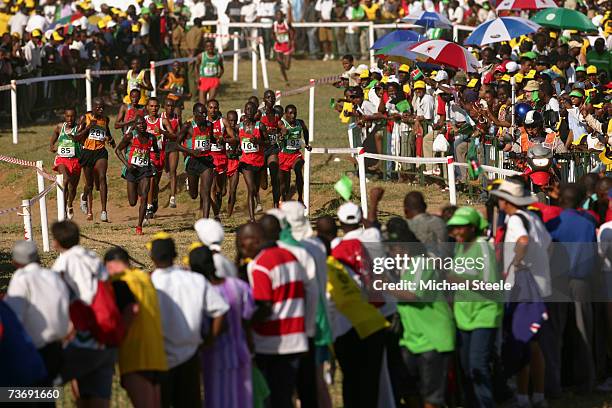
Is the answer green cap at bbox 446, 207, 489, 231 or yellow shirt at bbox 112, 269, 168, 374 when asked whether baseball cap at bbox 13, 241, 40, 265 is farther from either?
green cap at bbox 446, 207, 489, 231

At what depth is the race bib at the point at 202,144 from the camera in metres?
19.4

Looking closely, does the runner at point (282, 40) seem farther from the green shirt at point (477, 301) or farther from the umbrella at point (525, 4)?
the green shirt at point (477, 301)

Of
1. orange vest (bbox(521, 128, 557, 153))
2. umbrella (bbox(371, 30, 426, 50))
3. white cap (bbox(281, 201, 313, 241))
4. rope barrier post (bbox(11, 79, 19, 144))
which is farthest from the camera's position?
umbrella (bbox(371, 30, 426, 50))

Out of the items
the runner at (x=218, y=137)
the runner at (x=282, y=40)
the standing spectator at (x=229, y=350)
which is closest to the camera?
the standing spectator at (x=229, y=350)

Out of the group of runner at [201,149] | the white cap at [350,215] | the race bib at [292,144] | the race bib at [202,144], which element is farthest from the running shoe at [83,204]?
the white cap at [350,215]

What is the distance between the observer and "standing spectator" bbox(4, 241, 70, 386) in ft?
27.9

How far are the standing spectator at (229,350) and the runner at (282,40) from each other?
21774 millimetres

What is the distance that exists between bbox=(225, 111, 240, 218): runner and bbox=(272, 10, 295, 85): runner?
1088 cm

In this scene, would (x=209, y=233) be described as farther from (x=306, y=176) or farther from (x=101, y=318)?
(x=306, y=176)

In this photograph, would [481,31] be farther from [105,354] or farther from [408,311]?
[105,354]

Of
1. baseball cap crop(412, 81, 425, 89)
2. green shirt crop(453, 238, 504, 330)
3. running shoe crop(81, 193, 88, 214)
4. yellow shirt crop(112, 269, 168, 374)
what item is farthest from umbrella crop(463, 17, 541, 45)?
yellow shirt crop(112, 269, 168, 374)

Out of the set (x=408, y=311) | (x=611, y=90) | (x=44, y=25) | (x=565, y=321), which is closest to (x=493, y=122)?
(x=611, y=90)

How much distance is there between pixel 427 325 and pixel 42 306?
9.47 ft

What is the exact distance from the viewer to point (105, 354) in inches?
348
